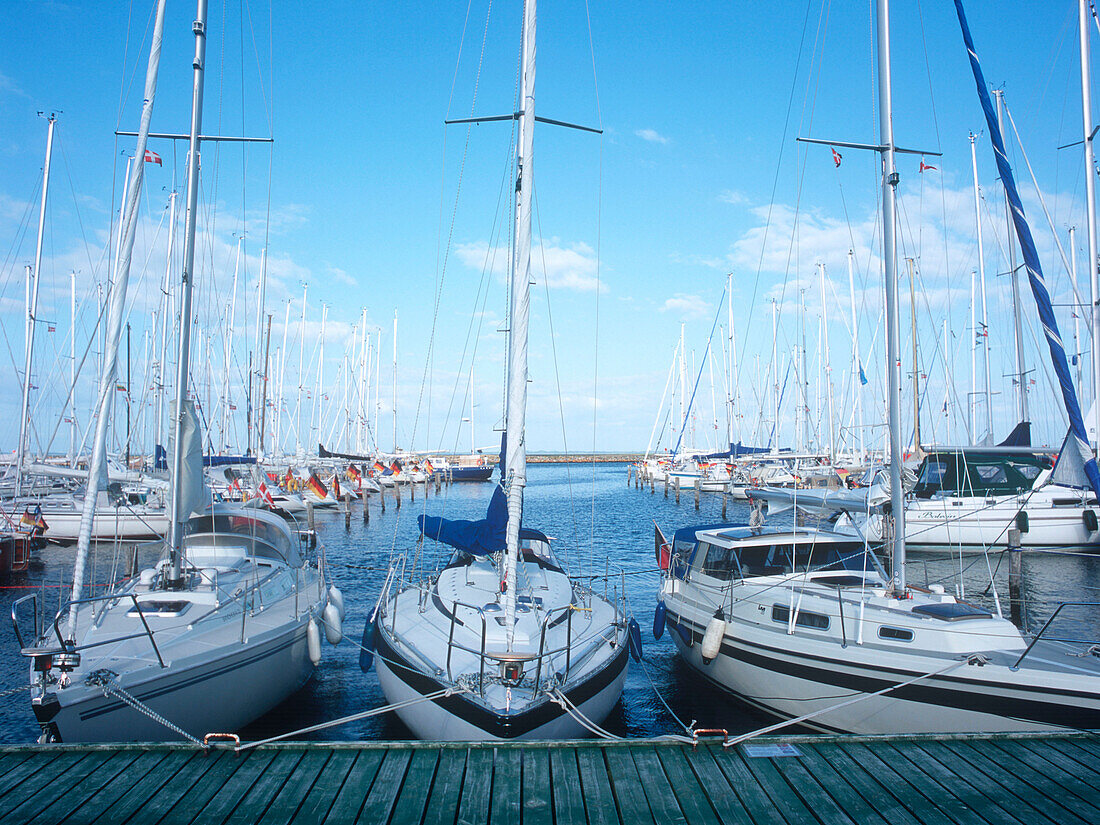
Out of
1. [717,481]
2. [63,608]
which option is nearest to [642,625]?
[63,608]

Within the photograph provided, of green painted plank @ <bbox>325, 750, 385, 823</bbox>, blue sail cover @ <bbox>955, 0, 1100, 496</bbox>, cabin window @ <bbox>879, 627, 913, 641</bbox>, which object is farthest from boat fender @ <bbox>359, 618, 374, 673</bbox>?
blue sail cover @ <bbox>955, 0, 1100, 496</bbox>

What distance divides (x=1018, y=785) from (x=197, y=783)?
6.32m

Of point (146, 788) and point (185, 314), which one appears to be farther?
point (185, 314)

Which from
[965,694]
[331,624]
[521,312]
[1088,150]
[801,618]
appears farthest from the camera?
[1088,150]

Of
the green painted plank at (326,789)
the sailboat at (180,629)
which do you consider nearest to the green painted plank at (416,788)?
the green painted plank at (326,789)

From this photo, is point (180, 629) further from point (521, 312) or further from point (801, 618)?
point (801, 618)

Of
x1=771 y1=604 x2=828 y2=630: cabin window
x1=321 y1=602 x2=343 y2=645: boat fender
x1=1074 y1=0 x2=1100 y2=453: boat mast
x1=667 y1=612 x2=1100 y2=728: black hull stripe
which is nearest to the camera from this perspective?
x1=667 y1=612 x2=1100 y2=728: black hull stripe

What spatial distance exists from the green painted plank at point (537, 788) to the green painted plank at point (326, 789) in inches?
55.5

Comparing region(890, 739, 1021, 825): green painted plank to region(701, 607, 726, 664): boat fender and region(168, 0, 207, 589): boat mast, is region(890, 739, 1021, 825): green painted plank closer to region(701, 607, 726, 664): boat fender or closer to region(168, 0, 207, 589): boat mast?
region(701, 607, 726, 664): boat fender

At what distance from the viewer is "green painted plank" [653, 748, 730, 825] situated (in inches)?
198

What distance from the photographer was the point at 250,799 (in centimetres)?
524

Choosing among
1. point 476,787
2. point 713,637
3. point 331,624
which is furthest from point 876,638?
point 331,624

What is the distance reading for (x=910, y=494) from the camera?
26109mm

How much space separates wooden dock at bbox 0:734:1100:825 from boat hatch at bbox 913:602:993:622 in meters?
2.84
